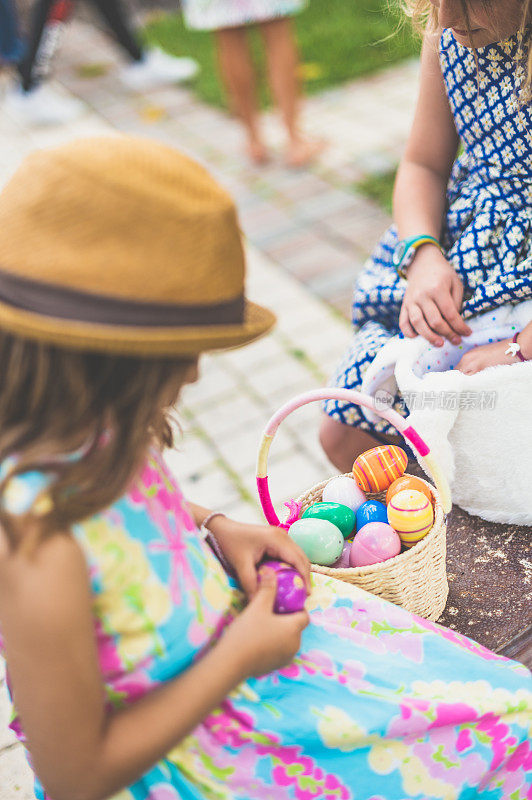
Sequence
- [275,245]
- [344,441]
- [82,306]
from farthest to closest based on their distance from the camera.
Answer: [275,245] < [344,441] < [82,306]

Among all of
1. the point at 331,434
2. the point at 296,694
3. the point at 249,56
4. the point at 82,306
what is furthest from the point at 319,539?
the point at 249,56

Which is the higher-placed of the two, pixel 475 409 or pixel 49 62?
pixel 475 409

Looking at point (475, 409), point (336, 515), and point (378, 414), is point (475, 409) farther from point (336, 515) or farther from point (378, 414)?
point (336, 515)

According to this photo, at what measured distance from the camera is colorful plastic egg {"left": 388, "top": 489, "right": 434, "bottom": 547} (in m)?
1.36

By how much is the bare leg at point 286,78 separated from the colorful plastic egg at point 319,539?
11.1 feet

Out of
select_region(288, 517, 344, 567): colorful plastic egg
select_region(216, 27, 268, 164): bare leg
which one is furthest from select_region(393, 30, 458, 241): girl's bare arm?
select_region(216, 27, 268, 164): bare leg

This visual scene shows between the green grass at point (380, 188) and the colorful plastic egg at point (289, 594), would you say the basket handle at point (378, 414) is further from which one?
the green grass at point (380, 188)

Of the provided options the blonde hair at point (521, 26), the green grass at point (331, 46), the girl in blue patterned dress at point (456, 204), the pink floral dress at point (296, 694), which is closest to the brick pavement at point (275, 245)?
the green grass at point (331, 46)

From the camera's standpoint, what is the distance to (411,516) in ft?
4.45

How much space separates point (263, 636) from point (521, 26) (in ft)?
3.58

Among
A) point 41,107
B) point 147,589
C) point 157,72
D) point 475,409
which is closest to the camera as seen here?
point 147,589

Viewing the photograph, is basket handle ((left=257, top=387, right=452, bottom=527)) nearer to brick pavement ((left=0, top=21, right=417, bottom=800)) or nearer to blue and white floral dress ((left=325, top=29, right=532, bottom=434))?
blue and white floral dress ((left=325, top=29, right=532, bottom=434))

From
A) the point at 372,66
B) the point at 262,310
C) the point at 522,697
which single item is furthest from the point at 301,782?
the point at 372,66

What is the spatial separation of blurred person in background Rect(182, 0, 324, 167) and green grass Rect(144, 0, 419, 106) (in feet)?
2.70
